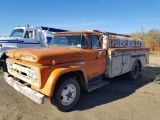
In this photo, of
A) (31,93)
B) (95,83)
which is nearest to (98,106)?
(95,83)

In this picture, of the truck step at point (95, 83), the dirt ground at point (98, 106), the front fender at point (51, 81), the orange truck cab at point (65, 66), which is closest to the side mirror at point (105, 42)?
the orange truck cab at point (65, 66)

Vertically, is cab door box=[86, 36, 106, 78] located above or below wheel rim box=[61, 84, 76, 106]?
above

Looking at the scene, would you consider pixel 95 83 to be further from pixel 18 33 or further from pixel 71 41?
pixel 18 33

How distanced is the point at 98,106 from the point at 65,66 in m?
1.48

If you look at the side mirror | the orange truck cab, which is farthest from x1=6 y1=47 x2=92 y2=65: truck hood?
the side mirror

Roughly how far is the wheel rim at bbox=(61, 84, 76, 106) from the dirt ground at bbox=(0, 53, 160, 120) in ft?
0.87

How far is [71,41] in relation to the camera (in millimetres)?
5699

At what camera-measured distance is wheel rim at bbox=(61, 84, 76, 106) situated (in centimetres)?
460

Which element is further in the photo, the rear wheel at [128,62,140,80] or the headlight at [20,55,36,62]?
the rear wheel at [128,62,140,80]

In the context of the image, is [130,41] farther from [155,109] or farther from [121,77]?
[155,109]

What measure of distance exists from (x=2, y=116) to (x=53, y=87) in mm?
1373

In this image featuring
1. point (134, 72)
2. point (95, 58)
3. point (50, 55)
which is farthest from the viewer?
point (134, 72)

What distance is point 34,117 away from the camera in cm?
427

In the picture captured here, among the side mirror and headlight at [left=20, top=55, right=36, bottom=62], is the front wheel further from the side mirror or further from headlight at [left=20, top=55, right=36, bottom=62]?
the side mirror
